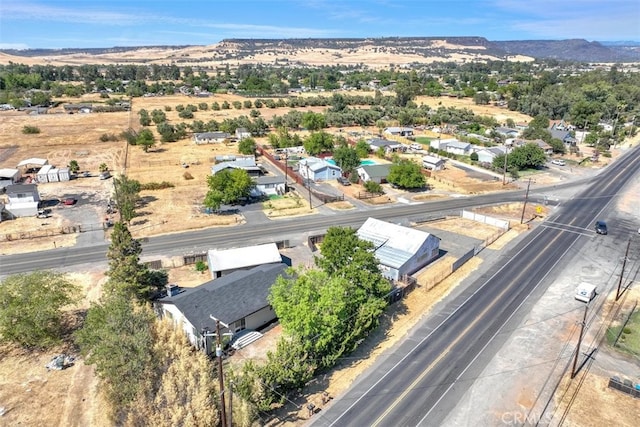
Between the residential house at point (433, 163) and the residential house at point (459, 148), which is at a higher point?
the residential house at point (459, 148)

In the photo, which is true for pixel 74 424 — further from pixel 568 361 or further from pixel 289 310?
pixel 568 361

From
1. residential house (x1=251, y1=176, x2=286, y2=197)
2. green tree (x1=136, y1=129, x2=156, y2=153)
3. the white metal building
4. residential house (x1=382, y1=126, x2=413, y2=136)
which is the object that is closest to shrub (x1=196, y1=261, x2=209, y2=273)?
the white metal building

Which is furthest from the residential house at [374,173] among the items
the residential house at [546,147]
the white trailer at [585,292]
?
the residential house at [546,147]

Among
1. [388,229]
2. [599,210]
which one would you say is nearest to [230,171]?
[388,229]

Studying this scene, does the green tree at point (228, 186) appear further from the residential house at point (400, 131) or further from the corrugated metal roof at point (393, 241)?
the residential house at point (400, 131)

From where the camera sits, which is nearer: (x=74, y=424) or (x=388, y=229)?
(x=74, y=424)

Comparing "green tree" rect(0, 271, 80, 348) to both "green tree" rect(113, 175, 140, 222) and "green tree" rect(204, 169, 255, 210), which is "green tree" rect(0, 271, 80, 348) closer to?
"green tree" rect(113, 175, 140, 222)
